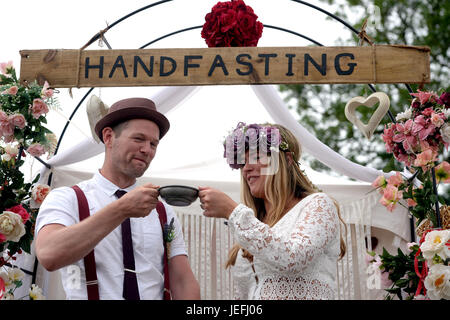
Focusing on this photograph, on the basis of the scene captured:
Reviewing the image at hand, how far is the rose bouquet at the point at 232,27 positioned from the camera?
2.79 metres

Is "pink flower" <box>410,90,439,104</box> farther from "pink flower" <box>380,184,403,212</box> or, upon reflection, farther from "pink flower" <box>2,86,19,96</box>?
"pink flower" <box>2,86,19,96</box>

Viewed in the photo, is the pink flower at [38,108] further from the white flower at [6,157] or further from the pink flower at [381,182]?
the pink flower at [381,182]

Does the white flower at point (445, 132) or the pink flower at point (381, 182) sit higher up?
the white flower at point (445, 132)

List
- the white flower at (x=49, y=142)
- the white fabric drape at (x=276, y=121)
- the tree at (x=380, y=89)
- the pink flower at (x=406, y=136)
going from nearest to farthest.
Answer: the pink flower at (x=406, y=136), the white flower at (x=49, y=142), the white fabric drape at (x=276, y=121), the tree at (x=380, y=89)

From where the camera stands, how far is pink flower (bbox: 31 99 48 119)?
288 centimetres

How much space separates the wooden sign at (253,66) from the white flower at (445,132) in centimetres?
28

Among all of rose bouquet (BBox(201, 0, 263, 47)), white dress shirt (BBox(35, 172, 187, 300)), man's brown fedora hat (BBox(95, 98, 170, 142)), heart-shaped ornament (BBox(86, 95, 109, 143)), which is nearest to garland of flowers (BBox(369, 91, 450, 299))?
rose bouquet (BBox(201, 0, 263, 47))

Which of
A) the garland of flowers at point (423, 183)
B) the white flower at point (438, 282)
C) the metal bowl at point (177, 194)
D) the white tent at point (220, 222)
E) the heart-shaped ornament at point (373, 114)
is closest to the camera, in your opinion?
the metal bowl at point (177, 194)

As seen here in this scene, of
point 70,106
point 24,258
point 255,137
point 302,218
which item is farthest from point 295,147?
point 70,106

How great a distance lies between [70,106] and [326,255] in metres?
3.06

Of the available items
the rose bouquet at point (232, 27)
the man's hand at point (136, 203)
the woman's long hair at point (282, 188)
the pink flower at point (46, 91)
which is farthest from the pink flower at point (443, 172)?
the pink flower at point (46, 91)

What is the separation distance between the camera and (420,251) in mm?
2639

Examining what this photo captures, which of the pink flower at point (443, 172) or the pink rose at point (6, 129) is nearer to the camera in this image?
the pink flower at point (443, 172)

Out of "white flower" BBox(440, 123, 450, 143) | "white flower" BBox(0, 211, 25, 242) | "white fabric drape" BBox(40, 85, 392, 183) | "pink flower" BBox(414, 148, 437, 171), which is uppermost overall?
"white fabric drape" BBox(40, 85, 392, 183)
